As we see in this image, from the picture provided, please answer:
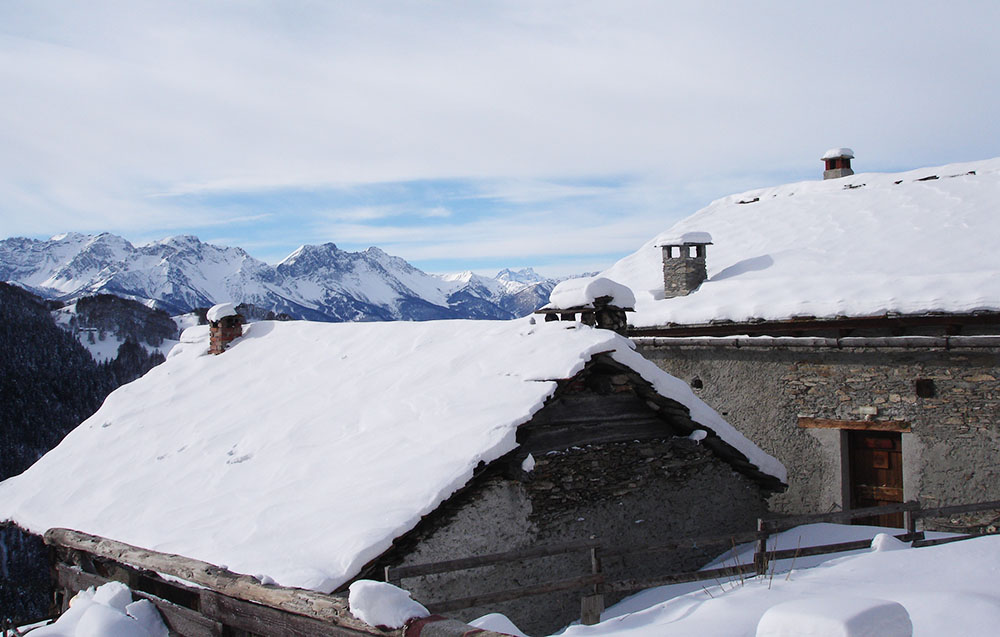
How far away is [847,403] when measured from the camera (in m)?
10.5

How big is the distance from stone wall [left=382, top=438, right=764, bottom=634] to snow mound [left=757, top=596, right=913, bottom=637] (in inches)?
173

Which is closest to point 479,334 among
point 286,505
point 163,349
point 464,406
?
point 464,406

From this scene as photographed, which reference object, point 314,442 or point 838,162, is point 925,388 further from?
point 838,162

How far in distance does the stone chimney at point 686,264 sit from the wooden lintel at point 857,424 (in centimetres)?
317

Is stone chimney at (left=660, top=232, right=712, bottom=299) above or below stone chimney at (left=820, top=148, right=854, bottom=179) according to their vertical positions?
below

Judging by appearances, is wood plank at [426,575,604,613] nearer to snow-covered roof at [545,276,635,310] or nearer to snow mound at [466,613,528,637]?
snow mound at [466,613,528,637]

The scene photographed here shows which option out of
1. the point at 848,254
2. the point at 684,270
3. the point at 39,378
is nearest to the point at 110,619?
the point at 684,270

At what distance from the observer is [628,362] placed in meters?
7.81

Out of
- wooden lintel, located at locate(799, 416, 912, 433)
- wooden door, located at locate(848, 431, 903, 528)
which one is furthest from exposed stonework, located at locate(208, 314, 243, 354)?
wooden door, located at locate(848, 431, 903, 528)

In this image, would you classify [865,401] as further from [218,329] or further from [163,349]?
[163,349]

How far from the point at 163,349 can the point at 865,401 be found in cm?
11153

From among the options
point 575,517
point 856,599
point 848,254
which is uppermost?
point 848,254

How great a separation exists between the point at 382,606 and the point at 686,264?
10923mm

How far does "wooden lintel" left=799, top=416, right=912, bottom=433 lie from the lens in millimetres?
10125
